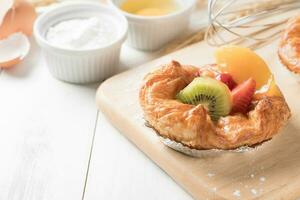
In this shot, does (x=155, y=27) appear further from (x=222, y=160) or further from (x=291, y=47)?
(x=222, y=160)

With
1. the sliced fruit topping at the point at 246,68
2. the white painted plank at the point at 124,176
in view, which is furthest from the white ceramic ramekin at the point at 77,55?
the sliced fruit topping at the point at 246,68

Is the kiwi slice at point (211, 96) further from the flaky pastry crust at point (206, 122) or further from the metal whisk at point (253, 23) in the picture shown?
the metal whisk at point (253, 23)

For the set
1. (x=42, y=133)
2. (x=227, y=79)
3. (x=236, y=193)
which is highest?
(x=227, y=79)

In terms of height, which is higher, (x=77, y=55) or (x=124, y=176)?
(x=77, y=55)

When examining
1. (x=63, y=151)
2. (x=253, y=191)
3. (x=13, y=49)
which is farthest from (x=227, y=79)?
(x=13, y=49)

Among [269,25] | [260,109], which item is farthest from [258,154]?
[269,25]
